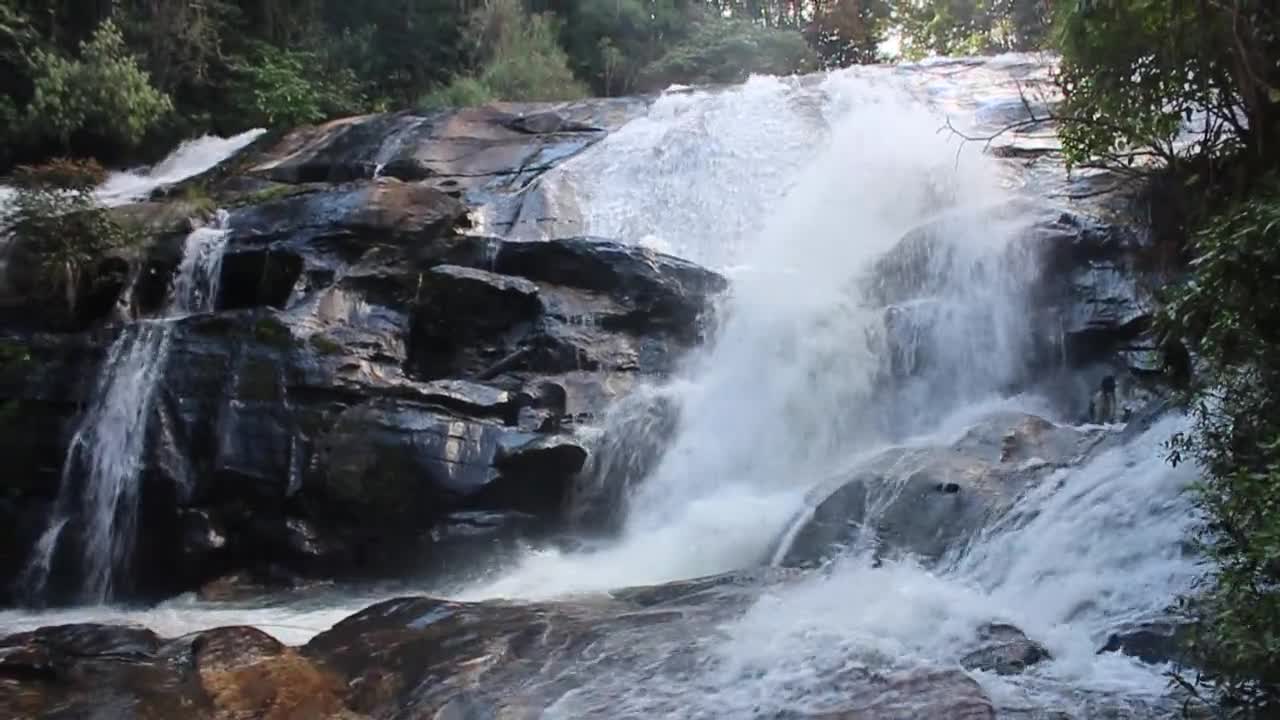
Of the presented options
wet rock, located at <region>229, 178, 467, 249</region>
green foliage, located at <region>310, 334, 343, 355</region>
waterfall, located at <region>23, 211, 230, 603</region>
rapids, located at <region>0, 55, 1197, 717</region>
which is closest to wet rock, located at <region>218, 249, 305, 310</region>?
wet rock, located at <region>229, 178, 467, 249</region>

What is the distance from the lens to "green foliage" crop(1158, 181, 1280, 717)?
159 inches

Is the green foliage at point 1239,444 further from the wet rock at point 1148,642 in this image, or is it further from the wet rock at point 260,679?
the wet rock at point 260,679

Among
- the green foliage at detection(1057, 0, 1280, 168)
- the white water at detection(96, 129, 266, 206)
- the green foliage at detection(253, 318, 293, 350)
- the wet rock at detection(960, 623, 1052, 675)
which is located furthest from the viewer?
the white water at detection(96, 129, 266, 206)

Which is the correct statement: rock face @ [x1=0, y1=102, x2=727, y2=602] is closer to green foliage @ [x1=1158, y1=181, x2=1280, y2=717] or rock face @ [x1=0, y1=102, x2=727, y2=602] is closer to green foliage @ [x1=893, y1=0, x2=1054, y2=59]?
green foliage @ [x1=1158, y1=181, x2=1280, y2=717]

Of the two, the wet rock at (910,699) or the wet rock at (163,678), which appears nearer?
the wet rock at (910,699)

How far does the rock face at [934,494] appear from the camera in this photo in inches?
307

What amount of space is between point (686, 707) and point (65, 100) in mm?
15860

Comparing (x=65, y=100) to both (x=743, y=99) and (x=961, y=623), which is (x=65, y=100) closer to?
(x=743, y=99)

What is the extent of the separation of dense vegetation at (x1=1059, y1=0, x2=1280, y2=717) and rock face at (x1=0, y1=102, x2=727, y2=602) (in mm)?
5067

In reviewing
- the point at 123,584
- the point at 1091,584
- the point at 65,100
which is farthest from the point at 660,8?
the point at 1091,584

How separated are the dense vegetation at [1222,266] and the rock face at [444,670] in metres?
1.23

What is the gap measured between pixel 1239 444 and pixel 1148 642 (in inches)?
44.5

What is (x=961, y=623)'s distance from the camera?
625 cm

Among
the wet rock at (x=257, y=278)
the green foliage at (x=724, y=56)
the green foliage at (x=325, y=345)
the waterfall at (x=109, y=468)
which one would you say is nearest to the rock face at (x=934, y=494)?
the green foliage at (x=325, y=345)
